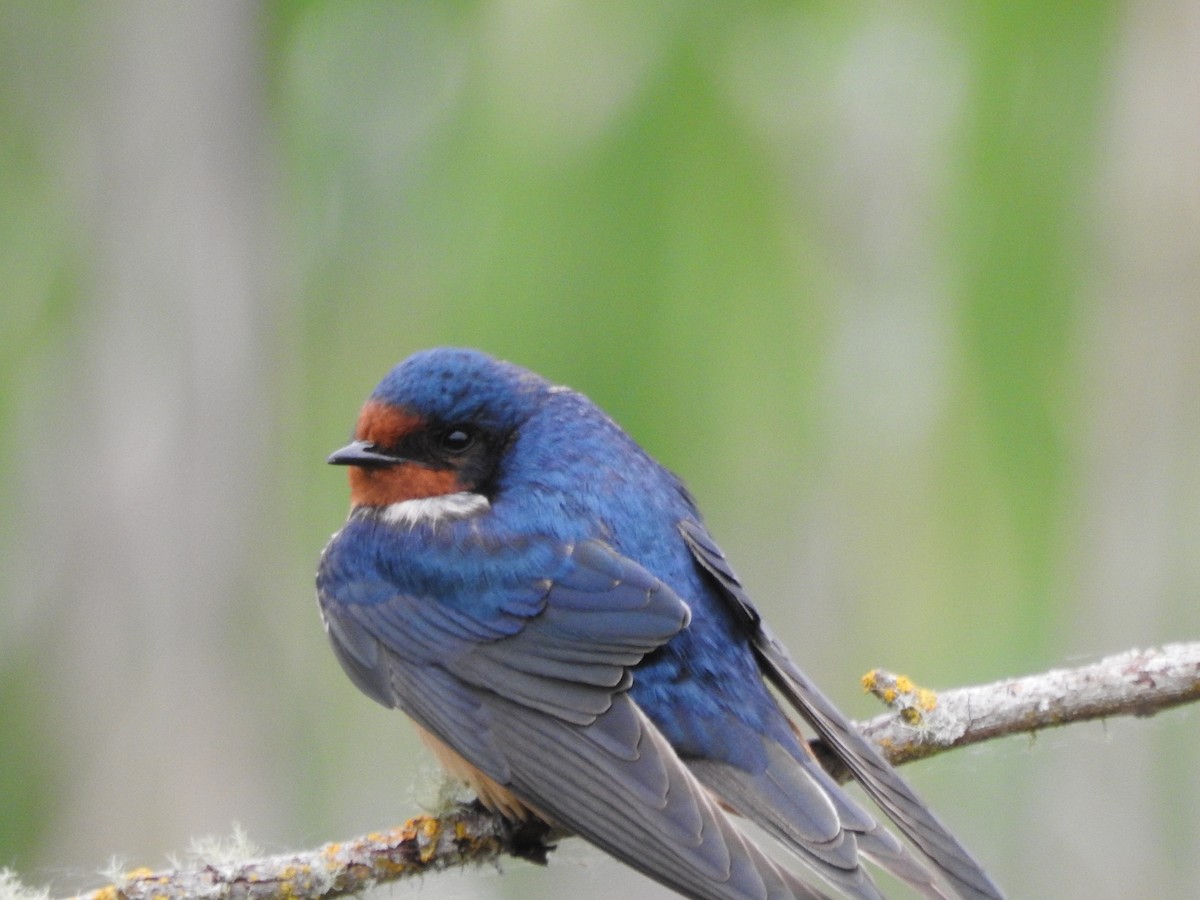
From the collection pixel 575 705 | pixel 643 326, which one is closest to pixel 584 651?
pixel 575 705

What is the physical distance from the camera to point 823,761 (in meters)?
2.23

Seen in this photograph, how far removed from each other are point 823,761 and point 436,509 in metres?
0.75

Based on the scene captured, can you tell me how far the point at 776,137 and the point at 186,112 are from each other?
4.89ft

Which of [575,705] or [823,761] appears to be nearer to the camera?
[575,705]

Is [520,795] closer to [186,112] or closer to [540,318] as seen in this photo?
[540,318]

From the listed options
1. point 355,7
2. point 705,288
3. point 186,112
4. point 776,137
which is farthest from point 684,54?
point 186,112

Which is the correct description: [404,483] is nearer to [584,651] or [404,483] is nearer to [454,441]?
[454,441]

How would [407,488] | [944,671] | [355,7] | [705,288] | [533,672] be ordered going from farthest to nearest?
[355,7], [705,288], [944,671], [407,488], [533,672]

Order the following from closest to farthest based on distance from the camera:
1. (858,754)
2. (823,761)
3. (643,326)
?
(858,754) → (823,761) → (643,326)

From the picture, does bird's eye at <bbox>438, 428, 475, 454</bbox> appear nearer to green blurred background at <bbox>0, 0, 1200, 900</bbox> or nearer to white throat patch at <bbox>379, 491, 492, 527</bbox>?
white throat patch at <bbox>379, 491, 492, 527</bbox>

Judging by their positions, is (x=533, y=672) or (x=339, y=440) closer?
(x=533, y=672)

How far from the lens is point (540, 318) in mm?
3295

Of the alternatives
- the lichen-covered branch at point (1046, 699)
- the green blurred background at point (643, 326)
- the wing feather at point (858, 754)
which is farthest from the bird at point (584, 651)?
the green blurred background at point (643, 326)

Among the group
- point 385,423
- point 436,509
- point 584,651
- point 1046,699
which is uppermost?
point 385,423
